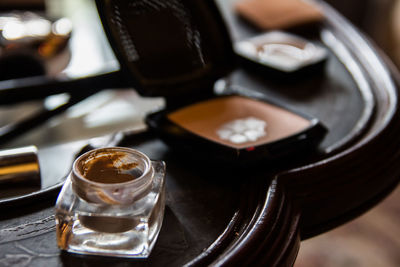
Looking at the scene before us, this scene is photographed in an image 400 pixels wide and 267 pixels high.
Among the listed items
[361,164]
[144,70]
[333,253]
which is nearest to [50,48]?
[144,70]

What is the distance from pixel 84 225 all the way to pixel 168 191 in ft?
0.35

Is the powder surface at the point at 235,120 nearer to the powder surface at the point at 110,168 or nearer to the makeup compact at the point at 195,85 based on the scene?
the makeup compact at the point at 195,85

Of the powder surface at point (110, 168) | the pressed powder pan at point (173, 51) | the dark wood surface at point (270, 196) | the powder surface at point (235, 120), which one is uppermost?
the pressed powder pan at point (173, 51)

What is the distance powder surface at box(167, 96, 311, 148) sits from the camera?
1.65ft

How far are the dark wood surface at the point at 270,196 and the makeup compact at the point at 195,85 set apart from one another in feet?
0.08

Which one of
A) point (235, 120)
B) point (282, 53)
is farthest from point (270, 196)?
point (282, 53)

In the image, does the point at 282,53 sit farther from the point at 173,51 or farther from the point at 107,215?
the point at 107,215

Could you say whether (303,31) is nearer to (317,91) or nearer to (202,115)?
(317,91)

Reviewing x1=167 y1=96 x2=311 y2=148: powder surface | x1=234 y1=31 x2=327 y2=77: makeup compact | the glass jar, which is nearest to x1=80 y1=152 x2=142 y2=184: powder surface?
the glass jar

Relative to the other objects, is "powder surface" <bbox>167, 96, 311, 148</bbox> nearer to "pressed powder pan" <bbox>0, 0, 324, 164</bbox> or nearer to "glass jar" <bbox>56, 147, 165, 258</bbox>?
"pressed powder pan" <bbox>0, 0, 324, 164</bbox>

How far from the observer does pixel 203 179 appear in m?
0.49

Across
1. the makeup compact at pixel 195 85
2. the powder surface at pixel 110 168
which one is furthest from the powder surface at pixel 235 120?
the powder surface at pixel 110 168

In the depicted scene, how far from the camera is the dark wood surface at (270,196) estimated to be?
389 mm

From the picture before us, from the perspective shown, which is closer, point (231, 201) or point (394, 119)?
point (231, 201)
